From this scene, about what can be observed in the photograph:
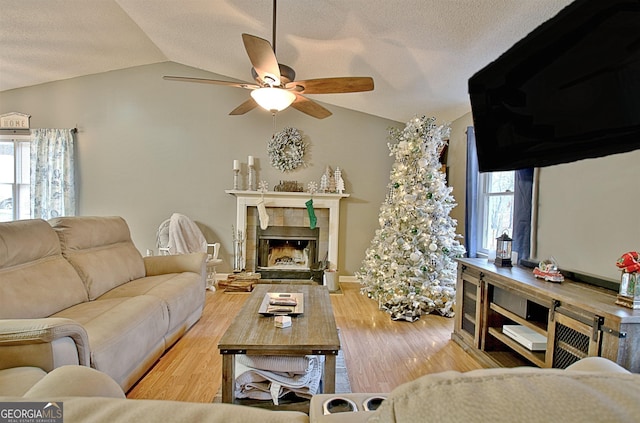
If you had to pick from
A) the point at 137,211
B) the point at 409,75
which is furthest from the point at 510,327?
the point at 137,211

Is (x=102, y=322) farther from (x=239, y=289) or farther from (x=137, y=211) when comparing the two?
(x=137, y=211)

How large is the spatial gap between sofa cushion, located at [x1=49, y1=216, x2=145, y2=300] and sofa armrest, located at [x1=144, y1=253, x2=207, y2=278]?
0.09 metres

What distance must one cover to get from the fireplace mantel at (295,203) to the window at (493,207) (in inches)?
69.7

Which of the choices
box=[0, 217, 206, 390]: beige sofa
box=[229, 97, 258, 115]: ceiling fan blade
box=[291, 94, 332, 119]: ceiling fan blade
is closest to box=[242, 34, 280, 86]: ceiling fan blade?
box=[291, 94, 332, 119]: ceiling fan blade

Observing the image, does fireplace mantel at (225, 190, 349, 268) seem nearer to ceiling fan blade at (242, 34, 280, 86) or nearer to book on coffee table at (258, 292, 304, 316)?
book on coffee table at (258, 292, 304, 316)

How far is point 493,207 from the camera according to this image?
3541 mm

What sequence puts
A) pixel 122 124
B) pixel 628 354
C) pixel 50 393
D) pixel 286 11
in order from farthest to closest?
1. pixel 122 124
2. pixel 286 11
3. pixel 628 354
4. pixel 50 393

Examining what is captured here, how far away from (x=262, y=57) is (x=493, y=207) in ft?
9.48

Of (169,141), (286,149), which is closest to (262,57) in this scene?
(286,149)

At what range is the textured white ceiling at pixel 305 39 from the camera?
90.4 inches

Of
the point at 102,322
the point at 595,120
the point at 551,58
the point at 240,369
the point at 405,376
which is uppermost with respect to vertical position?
the point at 551,58

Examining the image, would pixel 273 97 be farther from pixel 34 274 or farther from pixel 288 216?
A: pixel 288 216

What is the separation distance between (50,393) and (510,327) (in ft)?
8.13

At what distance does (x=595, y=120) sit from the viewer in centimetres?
107
